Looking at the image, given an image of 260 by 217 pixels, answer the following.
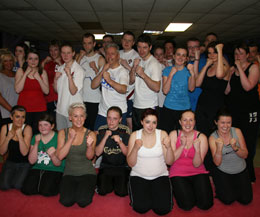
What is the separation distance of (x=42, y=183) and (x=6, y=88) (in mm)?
1694

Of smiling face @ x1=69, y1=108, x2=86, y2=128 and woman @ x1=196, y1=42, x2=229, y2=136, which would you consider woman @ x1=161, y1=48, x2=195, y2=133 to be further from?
smiling face @ x1=69, y1=108, x2=86, y2=128

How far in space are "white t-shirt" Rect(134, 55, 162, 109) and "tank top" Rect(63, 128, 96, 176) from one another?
3.02ft

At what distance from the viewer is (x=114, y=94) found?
9.75 feet

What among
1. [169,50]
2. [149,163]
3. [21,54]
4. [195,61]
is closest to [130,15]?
[169,50]

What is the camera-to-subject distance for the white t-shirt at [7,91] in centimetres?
329

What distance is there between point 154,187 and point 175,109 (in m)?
1.06

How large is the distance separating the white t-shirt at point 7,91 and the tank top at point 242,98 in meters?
3.31

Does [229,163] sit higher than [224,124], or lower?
lower

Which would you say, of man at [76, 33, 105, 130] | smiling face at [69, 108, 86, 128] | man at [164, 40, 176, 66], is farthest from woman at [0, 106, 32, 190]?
man at [164, 40, 176, 66]

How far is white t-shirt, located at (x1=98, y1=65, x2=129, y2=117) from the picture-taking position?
2.96m

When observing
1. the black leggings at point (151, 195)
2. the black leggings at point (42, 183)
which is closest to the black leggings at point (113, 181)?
the black leggings at point (151, 195)

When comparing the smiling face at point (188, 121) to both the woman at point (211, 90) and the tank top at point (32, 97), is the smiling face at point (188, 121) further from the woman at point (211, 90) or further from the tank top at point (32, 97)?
the tank top at point (32, 97)

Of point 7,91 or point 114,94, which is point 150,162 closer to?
point 114,94

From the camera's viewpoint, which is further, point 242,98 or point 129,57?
point 129,57
